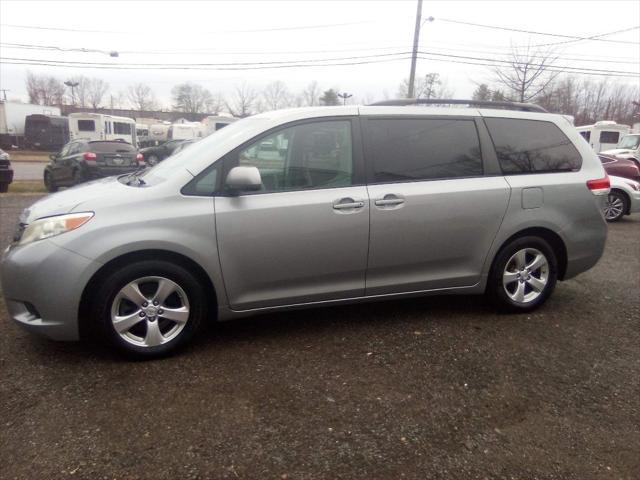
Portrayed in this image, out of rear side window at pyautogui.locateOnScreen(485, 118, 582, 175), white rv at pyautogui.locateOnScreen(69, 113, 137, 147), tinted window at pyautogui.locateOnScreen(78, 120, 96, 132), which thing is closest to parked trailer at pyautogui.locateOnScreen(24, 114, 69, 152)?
white rv at pyautogui.locateOnScreen(69, 113, 137, 147)

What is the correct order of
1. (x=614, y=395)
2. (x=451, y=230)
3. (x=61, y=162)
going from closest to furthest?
(x=614, y=395), (x=451, y=230), (x=61, y=162)

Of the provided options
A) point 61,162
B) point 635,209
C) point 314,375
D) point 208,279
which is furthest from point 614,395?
point 61,162

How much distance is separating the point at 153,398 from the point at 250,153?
1.69 m

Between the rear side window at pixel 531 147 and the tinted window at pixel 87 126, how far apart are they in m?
31.9

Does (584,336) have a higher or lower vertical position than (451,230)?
lower

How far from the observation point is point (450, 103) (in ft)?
13.3

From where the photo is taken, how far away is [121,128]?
107ft

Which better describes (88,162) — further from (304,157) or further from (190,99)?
(190,99)

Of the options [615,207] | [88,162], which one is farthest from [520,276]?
[88,162]

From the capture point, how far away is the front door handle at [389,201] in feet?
11.4

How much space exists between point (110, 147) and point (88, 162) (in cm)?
97

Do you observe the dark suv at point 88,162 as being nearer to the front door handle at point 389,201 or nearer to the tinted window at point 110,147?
the tinted window at point 110,147

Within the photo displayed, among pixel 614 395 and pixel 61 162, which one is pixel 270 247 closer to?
pixel 614 395

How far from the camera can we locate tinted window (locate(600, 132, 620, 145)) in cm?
2500
